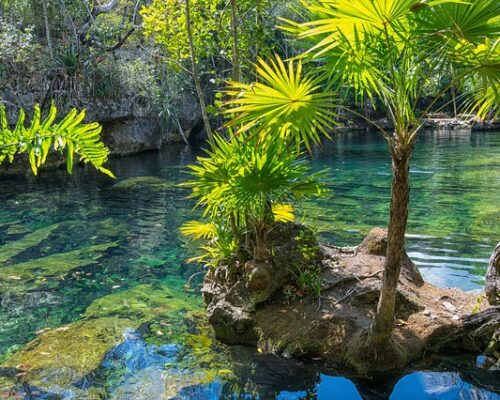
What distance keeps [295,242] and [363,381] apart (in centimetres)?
164

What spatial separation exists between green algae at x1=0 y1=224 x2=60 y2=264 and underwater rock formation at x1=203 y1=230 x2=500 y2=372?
5.17 m

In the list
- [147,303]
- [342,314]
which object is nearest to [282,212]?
[342,314]

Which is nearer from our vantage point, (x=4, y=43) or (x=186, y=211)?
(x=186, y=211)

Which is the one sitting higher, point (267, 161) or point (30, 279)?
point (267, 161)

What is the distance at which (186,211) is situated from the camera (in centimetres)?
1267

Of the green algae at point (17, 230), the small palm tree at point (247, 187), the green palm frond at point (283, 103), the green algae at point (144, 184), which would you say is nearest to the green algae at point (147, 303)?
the small palm tree at point (247, 187)

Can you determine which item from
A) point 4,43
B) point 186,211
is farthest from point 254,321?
point 4,43

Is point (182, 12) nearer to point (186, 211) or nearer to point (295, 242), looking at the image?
point (295, 242)

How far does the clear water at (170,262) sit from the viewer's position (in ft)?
13.4

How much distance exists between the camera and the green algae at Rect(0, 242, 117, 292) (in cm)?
727

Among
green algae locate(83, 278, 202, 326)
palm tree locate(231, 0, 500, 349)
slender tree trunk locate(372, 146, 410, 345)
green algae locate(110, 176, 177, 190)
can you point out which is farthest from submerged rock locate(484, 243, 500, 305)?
green algae locate(110, 176, 177, 190)

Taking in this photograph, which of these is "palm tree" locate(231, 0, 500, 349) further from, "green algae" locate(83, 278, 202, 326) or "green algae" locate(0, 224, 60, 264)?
"green algae" locate(0, 224, 60, 264)

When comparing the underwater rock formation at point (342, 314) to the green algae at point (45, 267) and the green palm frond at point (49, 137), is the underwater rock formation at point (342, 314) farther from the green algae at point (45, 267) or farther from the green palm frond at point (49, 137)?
the green algae at point (45, 267)

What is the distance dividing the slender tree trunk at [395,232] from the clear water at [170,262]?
24.5 inches
